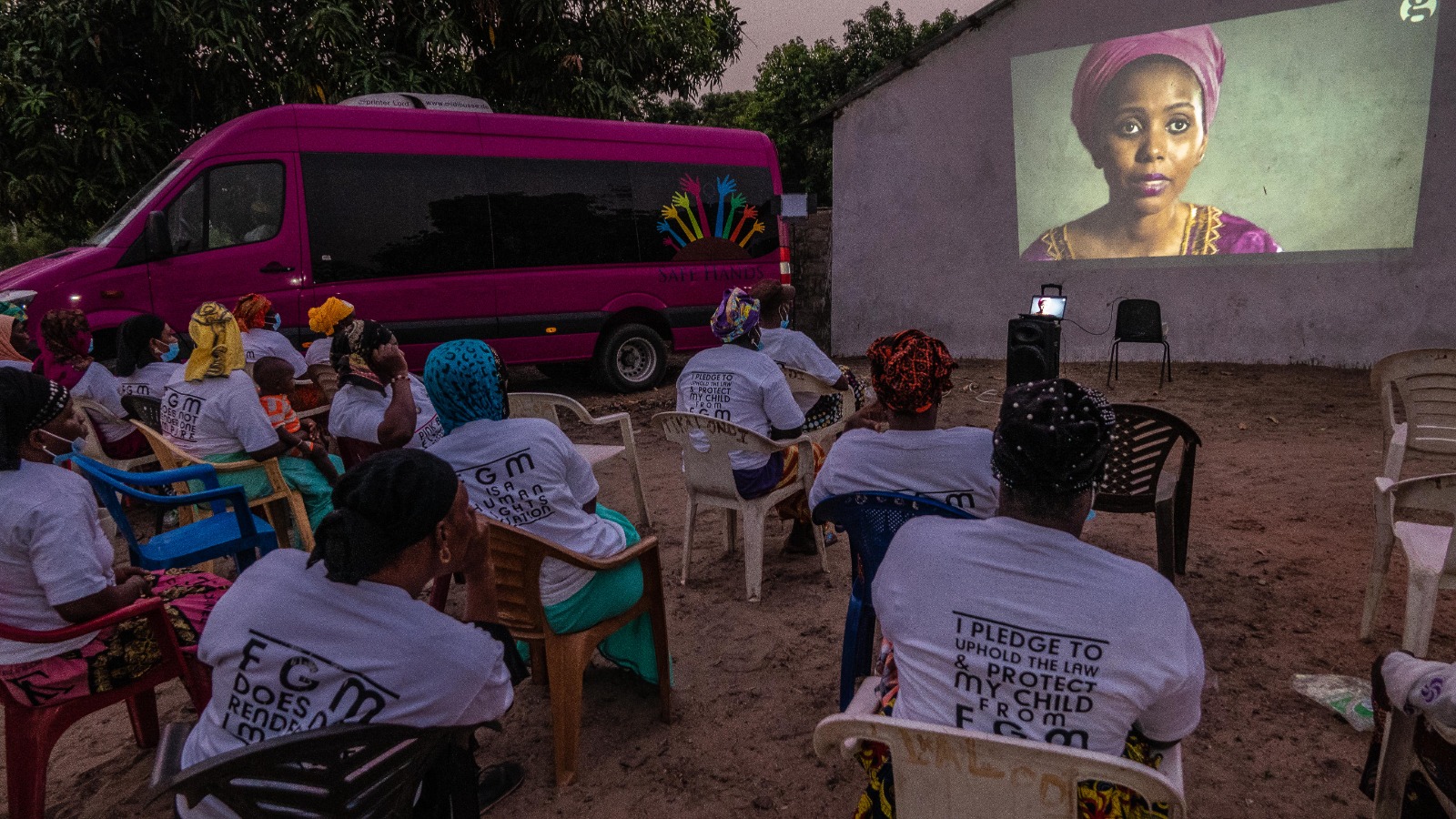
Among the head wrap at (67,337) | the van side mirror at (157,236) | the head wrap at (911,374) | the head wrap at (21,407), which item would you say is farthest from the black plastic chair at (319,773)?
the van side mirror at (157,236)

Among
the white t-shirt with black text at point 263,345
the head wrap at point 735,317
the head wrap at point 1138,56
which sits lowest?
the white t-shirt with black text at point 263,345

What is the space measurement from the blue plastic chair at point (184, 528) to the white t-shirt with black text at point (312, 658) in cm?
221

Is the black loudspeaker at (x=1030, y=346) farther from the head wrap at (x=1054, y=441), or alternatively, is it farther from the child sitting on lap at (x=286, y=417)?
the child sitting on lap at (x=286, y=417)

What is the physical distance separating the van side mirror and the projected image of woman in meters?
9.67

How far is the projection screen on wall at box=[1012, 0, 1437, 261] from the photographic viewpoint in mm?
8969

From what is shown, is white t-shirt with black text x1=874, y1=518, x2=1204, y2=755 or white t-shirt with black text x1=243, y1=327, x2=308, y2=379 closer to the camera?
white t-shirt with black text x1=874, y1=518, x2=1204, y2=755

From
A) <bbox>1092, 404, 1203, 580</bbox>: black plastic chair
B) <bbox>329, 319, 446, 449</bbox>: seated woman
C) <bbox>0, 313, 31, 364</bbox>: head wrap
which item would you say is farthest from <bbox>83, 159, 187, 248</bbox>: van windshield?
<bbox>1092, 404, 1203, 580</bbox>: black plastic chair

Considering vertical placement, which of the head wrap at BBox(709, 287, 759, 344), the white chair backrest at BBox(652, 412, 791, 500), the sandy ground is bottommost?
the sandy ground

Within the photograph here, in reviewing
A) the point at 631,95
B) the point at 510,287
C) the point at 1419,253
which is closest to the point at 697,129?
the point at 510,287

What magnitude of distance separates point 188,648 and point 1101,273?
10.5 metres

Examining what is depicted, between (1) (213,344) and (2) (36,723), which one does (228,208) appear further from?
(2) (36,723)

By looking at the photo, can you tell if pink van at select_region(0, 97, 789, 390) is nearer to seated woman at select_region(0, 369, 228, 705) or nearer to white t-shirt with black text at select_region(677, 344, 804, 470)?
white t-shirt with black text at select_region(677, 344, 804, 470)

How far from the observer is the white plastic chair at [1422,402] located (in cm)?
401

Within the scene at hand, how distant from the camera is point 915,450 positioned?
2457 millimetres
